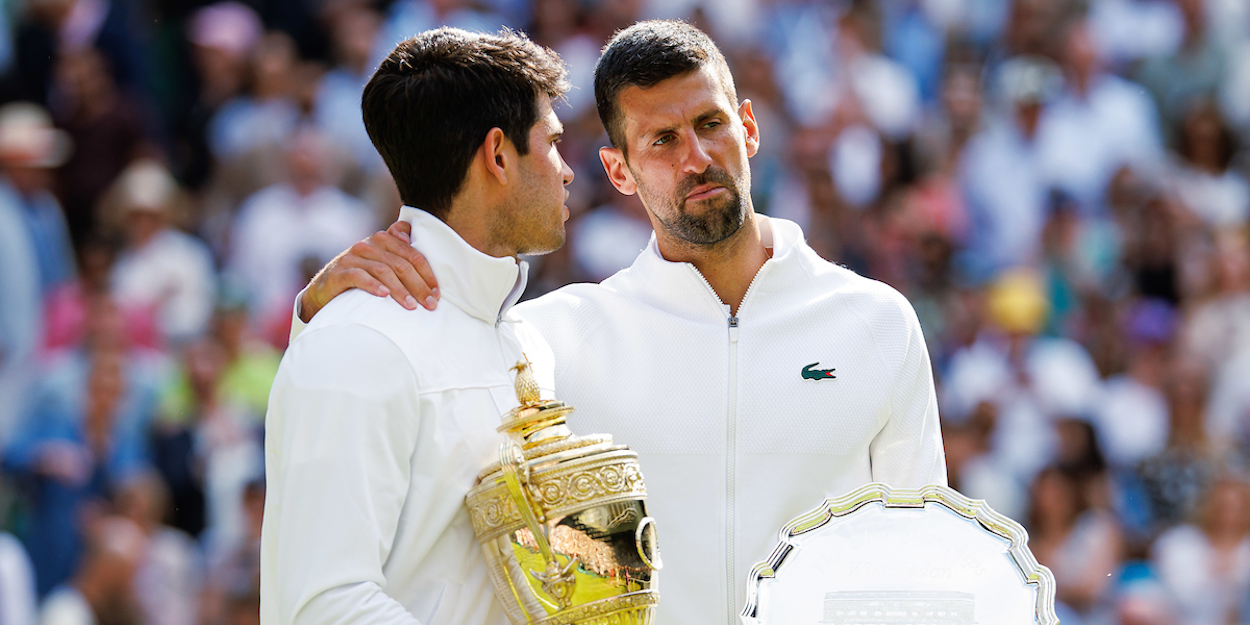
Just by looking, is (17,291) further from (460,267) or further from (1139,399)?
(1139,399)

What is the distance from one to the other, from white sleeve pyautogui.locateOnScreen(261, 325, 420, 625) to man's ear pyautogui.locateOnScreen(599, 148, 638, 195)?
3.39 ft

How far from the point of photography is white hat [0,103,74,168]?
8.02m

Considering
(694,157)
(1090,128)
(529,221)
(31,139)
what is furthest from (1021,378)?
(31,139)

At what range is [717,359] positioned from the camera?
130 inches

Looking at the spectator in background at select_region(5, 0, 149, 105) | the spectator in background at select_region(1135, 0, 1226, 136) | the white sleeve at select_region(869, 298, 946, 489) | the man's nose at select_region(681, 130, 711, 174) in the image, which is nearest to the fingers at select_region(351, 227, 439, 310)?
the man's nose at select_region(681, 130, 711, 174)

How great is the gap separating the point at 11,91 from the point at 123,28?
2.66 feet

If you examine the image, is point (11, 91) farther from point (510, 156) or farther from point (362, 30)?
point (510, 156)

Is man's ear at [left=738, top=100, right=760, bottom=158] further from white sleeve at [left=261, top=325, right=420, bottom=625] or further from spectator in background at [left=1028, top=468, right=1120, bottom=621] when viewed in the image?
spectator in background at [left=1028, top=468, right=1120, bottom=621]

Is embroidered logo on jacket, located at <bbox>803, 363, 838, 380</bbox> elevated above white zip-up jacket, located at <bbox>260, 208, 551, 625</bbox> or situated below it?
above

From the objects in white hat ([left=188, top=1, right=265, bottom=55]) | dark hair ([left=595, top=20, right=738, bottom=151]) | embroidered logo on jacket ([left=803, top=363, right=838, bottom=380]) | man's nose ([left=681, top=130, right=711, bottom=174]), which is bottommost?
embroidered logo on jacket ([left=803, top=363, right=838, bottom=380])

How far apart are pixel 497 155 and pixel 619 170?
72 centimetres

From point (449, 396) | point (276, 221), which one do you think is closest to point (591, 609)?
point (449, 396)

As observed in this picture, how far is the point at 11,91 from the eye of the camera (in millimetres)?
8531

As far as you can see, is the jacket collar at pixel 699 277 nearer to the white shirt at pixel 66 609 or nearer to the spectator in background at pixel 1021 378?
the spectator in background at pixel 1021 378
